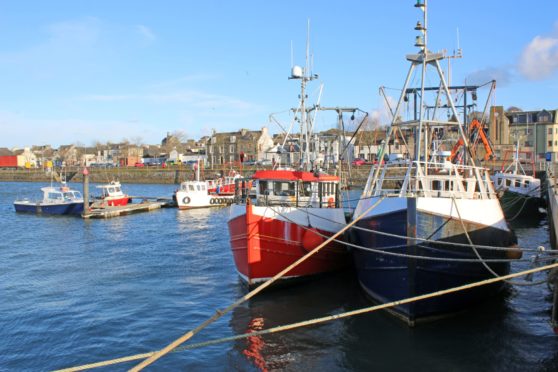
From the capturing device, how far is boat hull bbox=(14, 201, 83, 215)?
4606cm

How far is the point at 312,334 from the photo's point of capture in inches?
565

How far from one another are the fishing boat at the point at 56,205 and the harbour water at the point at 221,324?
21180 millimetres

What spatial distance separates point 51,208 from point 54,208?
0.35 m

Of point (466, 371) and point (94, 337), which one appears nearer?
point (466, 371)

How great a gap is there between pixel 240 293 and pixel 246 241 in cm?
218

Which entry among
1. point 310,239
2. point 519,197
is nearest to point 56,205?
point 310,239

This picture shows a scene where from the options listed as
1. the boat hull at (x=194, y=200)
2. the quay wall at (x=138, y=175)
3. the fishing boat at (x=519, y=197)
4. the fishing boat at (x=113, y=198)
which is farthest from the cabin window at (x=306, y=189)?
the quay wall at (x=138, y=175)

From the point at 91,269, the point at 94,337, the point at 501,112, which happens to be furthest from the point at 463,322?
the point at 501,112

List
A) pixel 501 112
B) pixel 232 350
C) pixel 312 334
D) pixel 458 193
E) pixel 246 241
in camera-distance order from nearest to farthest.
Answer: pixel 232 350 → pixel 312 334 → pixel 458 193 → pixel 246 241 → pixel 501 112

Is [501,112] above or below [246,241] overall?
above

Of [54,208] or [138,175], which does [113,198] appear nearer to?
[54,208]

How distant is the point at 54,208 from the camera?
46.8 m

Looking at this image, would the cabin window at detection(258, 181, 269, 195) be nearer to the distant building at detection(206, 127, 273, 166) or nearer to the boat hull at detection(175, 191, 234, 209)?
the boat hull at detection(175, 191, 234, 209)

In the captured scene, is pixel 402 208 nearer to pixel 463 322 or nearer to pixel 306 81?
pixel 463 322
